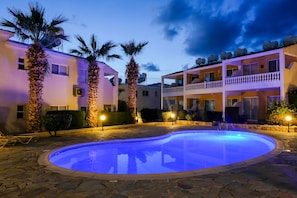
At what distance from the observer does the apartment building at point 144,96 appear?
34.3 meters

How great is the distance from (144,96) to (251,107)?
1659cm

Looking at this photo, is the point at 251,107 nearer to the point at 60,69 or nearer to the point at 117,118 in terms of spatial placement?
the point at 117,118

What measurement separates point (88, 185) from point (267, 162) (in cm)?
536

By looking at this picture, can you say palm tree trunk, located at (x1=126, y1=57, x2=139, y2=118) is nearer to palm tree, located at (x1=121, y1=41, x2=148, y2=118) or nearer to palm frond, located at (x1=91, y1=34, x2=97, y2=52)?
palm tree, located at (x1=121, y1=41, x2=148, y2=118)

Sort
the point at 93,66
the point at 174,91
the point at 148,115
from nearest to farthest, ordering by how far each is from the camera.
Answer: the point at 93,66, the point at 148,115, the point at 174,91

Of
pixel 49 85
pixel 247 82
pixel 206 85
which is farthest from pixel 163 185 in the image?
pixel 206 85

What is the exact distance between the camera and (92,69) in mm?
18406

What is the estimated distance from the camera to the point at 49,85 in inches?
688

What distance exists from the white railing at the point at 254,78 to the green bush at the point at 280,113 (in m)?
2.45

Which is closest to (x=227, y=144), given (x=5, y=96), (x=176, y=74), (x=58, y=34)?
(x=58, y=34)

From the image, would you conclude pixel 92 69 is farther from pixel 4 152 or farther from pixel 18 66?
pixel 4 152

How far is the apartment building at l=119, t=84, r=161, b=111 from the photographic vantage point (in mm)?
34312

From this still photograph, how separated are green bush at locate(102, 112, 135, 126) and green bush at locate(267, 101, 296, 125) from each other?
11680 mm

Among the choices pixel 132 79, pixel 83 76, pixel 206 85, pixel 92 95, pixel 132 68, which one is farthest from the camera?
pixel 206 85
